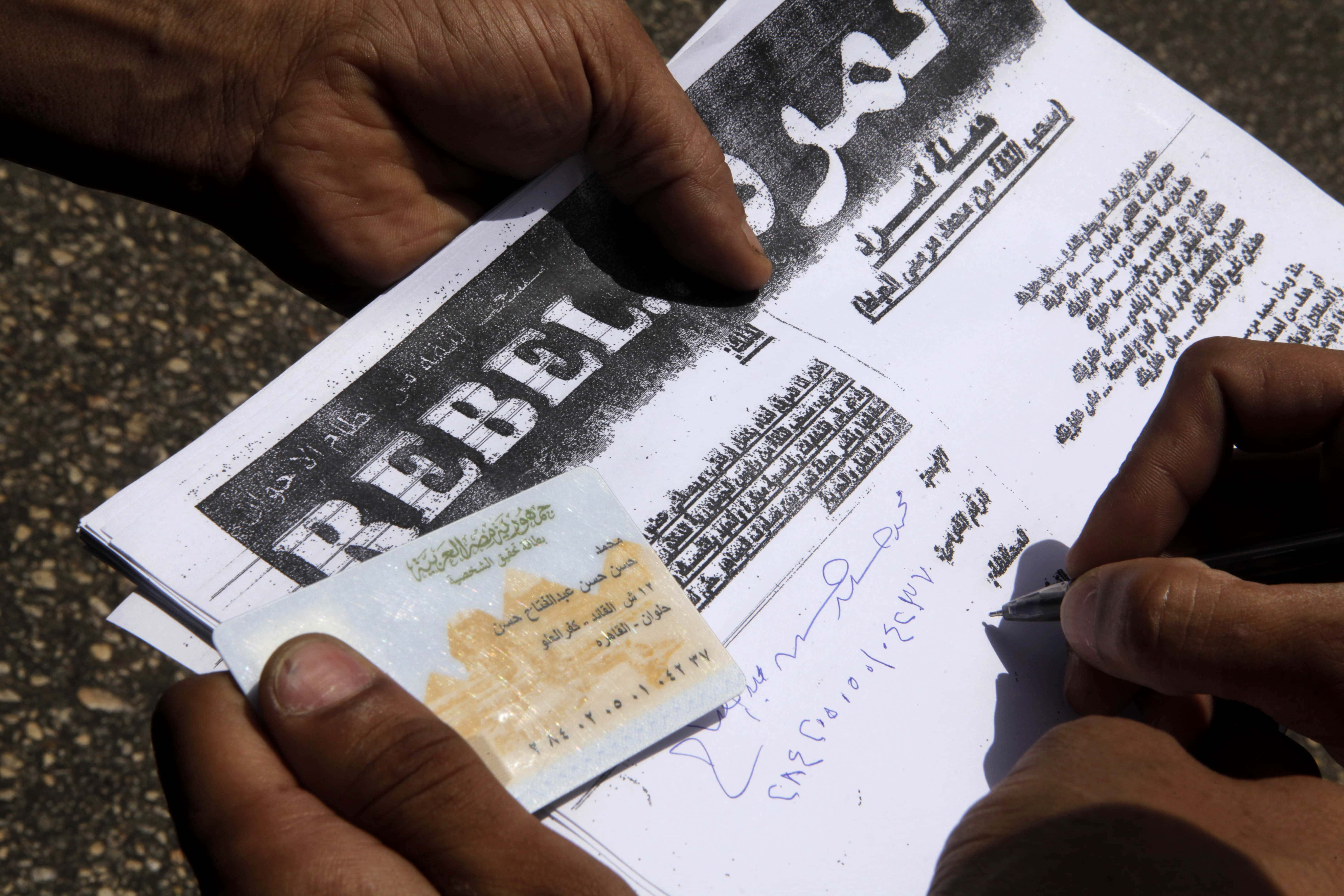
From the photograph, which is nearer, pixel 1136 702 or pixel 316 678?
pixel 316 678

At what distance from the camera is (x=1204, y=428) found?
25.5 inches

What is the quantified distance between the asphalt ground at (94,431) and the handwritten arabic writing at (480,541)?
596 millimetres

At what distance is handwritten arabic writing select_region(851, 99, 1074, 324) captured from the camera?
28.7 inches

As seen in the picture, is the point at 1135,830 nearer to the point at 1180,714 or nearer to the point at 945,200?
the point at 1180,714

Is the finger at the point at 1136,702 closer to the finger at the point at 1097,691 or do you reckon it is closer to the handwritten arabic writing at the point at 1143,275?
the finger at the point at 1097,691

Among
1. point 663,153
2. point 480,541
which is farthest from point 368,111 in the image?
point 480,541

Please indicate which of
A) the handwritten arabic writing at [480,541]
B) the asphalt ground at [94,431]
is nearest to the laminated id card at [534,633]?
the handwritten arabic writing at [480,541]

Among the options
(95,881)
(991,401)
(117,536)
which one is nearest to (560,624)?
(117,536)

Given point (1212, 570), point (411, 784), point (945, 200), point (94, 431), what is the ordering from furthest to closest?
point (94, 431)
point (945, 200)
point (1212, 570)
point (411, 784)

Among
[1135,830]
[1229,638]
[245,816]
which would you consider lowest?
[245,816]

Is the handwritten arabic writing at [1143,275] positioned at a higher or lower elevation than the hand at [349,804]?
higher

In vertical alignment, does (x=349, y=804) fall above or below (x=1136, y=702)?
below

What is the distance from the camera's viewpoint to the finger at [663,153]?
0.67m

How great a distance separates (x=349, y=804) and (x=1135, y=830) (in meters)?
0.44
